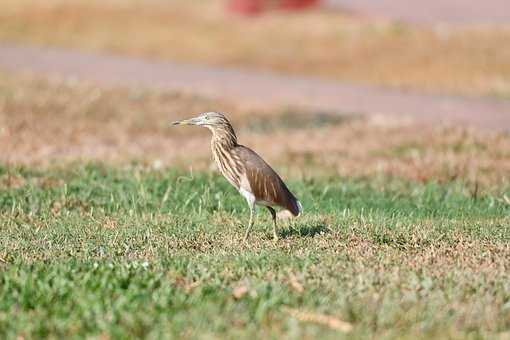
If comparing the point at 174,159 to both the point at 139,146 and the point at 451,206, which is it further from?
the point at 451,206

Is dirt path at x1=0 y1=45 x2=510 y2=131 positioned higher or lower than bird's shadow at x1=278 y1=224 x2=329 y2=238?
lower

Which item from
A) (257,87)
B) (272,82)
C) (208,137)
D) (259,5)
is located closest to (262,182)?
(208,137)

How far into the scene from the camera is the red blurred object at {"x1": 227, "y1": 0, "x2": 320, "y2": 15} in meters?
31.9

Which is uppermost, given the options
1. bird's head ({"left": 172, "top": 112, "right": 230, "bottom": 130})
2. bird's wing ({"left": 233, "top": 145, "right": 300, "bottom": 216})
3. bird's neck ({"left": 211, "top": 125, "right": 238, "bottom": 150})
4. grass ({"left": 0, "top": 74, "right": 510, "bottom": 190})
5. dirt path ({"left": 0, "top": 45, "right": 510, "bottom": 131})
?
bird's head ({"left": 172, "top": 112, "right": 230, "bottom": 130})

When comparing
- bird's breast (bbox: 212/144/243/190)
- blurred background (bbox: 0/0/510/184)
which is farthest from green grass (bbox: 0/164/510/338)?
blurred background (bbox: 0/0/510/184)

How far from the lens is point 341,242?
762cm

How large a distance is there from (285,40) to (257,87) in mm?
6197

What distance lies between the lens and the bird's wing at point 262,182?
772 cm

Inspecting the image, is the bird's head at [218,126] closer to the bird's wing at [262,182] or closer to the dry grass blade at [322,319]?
the bird's wing at [262,182]

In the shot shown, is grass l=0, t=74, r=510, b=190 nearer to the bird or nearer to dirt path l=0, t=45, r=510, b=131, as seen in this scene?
dirt path l=0, t=45, r=510, b=131

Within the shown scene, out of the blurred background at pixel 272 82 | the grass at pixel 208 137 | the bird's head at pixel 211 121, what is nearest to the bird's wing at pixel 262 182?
the bird's head at pixel 211 121

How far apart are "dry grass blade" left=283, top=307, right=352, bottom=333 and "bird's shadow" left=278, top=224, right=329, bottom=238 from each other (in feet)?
7.19

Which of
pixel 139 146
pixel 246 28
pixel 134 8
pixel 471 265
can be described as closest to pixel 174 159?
pixel 139 146

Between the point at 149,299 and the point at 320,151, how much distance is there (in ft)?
27.8
